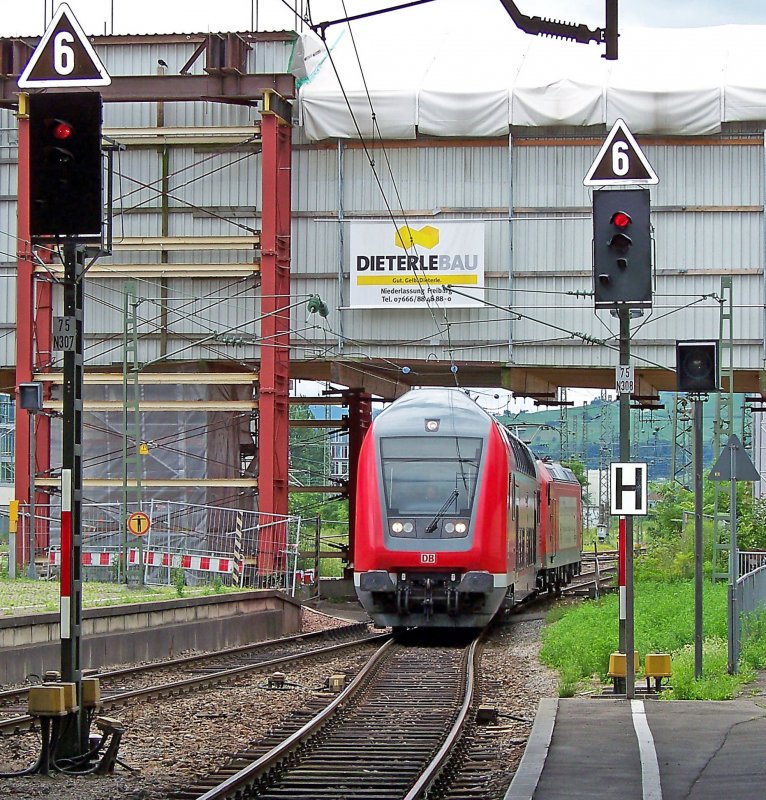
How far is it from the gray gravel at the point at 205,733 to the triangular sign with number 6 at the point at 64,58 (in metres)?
5.70

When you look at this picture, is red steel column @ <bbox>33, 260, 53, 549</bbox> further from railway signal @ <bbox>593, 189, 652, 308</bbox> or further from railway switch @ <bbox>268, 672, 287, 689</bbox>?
railway signal @ <bbox>593, 189, 652, 308</bbox>

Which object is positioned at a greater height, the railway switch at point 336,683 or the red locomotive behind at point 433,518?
the red locomotive behind at point 433,518

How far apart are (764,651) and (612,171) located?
23.4 feet

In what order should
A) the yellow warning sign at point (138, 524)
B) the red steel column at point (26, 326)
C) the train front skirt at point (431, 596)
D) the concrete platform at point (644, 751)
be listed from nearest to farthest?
the concrete platform at point (644, 751) < the train front skirt at point (431, 596) < the yellow warning sign at point (138, 524) < the red steel column at point (26, 326)

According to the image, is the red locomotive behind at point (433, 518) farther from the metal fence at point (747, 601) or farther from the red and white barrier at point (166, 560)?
the red and white barrier at point (166, 560)

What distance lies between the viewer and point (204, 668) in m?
19.3

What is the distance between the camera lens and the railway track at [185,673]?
47.1ft

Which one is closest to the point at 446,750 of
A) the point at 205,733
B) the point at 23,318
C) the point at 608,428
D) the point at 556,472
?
the point at 205,733

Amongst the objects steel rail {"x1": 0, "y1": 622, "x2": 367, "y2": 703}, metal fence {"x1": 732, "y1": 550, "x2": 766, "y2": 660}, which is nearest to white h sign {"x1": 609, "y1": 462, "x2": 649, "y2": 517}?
metal fence {"x1": 732, "y1": 550, "x2": 766, "y2": 660}

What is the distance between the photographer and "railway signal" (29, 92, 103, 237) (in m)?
10.7

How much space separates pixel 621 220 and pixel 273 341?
20779mm

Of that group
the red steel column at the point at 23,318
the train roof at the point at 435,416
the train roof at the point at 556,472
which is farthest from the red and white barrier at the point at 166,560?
the train roof at the point at 556,472

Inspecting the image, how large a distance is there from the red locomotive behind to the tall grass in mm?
1560

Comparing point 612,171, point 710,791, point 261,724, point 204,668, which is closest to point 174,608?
point 204,668
